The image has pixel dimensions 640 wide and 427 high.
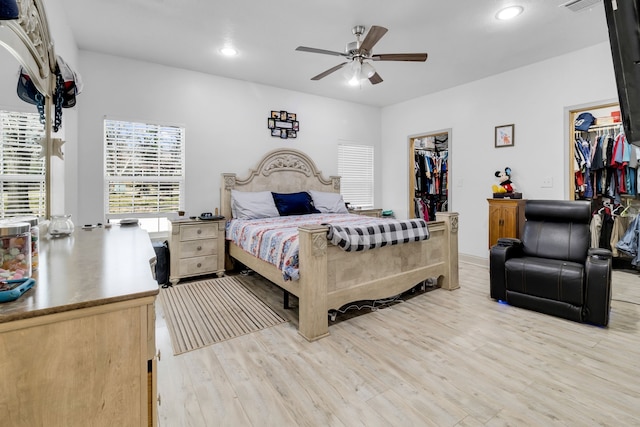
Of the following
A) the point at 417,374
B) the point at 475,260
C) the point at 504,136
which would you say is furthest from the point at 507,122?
the point at 417,374

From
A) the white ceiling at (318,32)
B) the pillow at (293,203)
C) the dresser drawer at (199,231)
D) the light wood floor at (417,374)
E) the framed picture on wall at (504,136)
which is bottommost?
the light wood floor at (417,374)

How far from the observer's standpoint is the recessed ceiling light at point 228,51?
358cm

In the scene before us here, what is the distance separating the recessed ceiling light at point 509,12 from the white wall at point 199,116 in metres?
2.97

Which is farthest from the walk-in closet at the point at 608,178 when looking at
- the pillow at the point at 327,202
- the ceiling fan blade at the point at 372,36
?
the pillow at the point at 327,202

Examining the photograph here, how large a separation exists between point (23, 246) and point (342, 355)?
5.94 feet

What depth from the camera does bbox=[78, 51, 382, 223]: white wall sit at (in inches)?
145

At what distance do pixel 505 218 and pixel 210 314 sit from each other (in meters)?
3.71

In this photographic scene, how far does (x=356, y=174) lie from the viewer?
235 inches

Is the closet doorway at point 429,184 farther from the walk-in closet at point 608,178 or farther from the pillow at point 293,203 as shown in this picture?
the pillow at point 293,203

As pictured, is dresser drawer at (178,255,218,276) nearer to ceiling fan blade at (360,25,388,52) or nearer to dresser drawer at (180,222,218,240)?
dresser drawer at (180,222,218,240)

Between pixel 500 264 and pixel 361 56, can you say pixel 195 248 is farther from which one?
pixel 500 264

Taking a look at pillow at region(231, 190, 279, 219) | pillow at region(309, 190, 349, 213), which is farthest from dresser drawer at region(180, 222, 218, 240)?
pillow at region(309, 190, 349, 213)

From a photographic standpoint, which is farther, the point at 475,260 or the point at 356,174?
the point at 356,174

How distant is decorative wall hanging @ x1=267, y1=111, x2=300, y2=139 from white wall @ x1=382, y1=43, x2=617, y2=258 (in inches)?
81.0
